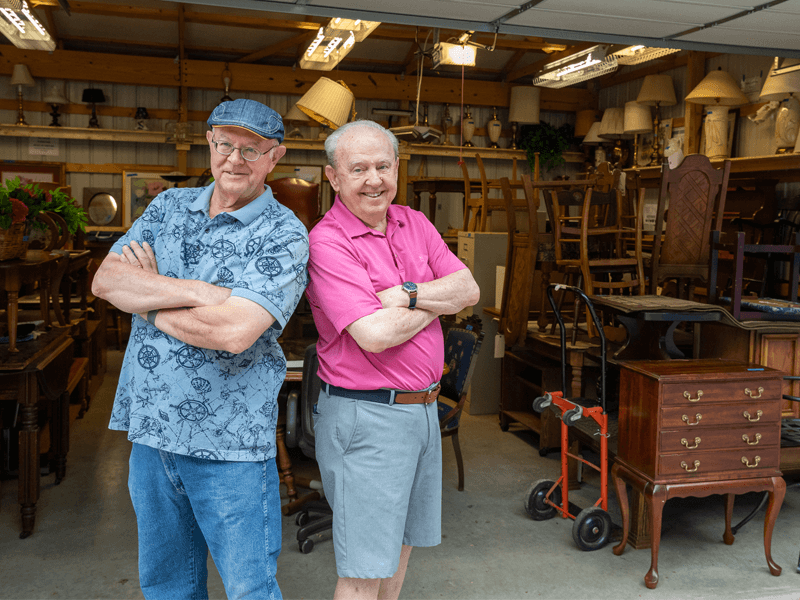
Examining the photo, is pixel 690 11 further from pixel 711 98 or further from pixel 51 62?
pixel 51 62

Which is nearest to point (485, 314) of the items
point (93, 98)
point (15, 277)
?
point (15, 277)

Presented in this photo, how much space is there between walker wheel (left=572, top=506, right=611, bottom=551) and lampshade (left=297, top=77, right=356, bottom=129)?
3.34 meters

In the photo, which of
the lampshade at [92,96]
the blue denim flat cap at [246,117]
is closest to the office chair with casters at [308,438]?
the blue denim flat cap at [246,117]

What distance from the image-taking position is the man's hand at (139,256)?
5.68 ft

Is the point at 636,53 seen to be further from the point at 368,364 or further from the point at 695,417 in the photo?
the point at 368,364

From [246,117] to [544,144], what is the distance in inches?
343

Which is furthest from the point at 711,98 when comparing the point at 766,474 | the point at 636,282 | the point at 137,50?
the point at 137,50

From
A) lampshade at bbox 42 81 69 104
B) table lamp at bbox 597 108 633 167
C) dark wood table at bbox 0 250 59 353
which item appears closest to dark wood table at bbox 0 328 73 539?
dark wood table at bbox 0 250 59 353

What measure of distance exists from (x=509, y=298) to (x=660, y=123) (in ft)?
16.6

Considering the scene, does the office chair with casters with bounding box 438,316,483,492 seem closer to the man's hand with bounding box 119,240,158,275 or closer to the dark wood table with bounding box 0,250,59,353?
the dark wood table with bounding box 0,250,59,353

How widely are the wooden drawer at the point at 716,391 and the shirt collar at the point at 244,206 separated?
185 cm

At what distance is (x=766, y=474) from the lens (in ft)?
9.75

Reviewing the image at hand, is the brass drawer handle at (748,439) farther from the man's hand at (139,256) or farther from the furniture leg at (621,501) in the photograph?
the man's hand at (139,256)

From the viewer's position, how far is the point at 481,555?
318cm
